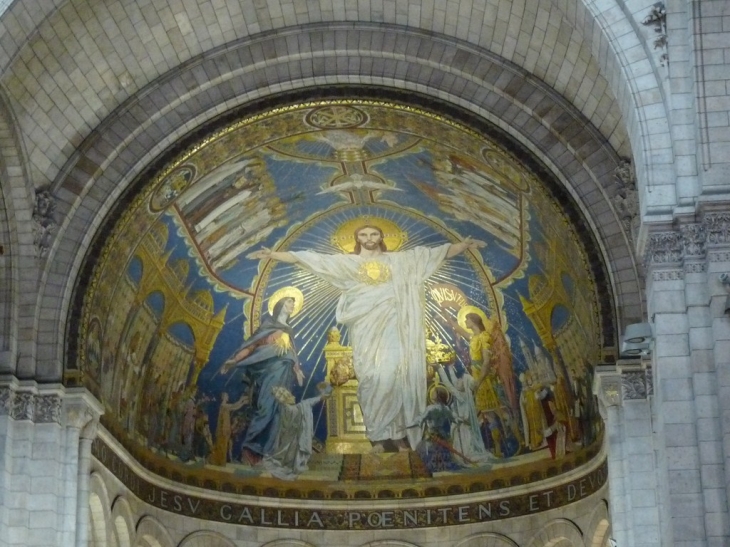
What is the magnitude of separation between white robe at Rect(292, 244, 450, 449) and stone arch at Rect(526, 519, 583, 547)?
9.43 ft

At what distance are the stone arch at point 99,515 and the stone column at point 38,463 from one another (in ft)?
3.19

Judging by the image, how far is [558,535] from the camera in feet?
88.6

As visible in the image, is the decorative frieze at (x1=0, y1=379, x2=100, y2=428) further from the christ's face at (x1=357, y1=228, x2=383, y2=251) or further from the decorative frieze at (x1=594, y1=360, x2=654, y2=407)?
the decorative frieze at (x1=594, y1=360, x2=654, y2=407)

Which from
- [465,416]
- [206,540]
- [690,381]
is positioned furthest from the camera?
[465,416]

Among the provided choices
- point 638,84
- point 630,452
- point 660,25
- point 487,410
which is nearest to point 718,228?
point 638,84

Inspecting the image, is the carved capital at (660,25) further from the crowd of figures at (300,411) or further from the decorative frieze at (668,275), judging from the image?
the crowd of figures at (300,411)

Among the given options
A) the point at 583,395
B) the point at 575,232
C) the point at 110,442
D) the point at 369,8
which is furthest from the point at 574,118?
the point at 110,442

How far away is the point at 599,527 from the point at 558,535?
4.40 feet

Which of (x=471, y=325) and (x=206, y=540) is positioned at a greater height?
(x=471, y=325)

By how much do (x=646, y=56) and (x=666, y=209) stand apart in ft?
6.20

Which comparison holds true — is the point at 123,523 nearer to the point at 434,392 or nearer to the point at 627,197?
the point at 434,392

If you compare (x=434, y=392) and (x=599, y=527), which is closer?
(x=599, y=527)

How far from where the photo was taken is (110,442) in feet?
81.9

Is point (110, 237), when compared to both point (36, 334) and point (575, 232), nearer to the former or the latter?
point (36, 334)
